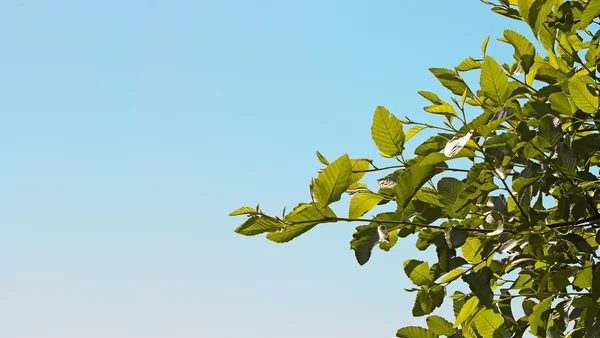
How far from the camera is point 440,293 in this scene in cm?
316

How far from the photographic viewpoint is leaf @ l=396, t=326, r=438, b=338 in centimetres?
331

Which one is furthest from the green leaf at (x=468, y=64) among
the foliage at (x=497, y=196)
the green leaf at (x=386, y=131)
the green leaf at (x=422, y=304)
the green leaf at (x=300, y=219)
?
the green leaf at (x=300, y=219)

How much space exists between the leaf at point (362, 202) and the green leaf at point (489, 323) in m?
0.91

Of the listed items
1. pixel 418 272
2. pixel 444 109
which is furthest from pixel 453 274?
pixel 444 109

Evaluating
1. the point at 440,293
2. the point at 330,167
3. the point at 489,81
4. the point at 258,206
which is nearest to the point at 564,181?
the point at 489,81

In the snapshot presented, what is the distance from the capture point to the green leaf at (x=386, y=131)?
8.79ft

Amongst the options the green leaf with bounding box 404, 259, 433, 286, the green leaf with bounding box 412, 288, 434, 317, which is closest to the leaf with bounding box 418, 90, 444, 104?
the green leaf with bounding box 404, 259, 433, 286

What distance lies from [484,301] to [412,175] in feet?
2.45

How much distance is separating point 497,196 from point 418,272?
1.85 feet

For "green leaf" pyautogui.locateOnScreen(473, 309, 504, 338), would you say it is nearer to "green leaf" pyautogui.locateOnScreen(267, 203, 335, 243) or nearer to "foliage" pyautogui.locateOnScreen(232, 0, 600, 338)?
"foliage" pyautogui.locateOnScreen(232, 0, 600, 338)

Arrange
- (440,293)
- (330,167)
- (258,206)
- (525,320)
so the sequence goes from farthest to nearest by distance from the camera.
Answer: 1. (525,320)
2. (440,293)
3. (258,206)
4. (330,167)

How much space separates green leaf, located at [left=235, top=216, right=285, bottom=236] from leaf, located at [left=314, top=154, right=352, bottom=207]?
21cm

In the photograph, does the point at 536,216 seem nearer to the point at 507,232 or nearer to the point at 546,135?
the point at 507,232

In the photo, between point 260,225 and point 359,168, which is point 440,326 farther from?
point 260,225
